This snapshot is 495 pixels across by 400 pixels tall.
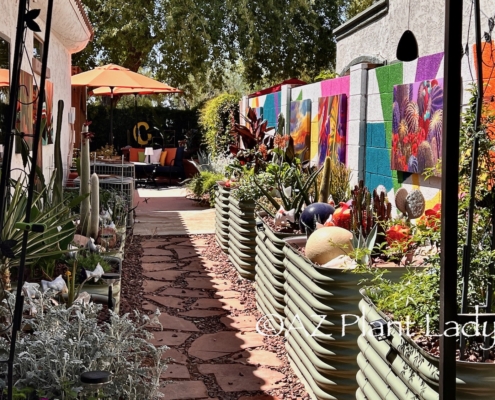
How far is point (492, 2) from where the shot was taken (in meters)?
7.76

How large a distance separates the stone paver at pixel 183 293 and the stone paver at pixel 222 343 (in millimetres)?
1353

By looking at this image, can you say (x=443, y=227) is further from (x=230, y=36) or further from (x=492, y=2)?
(x=230, y=36)

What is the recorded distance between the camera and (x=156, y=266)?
8.51 meters

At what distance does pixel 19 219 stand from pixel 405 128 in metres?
3.18

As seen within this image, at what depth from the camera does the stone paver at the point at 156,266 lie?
8.31m

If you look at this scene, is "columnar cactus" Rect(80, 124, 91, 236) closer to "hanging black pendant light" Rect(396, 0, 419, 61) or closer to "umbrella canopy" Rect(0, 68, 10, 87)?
"umbrella canopy" Rect(0, 68, 10, 87)

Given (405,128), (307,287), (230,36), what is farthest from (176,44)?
(307,287)

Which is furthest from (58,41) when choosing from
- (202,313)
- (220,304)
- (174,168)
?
(174,168)

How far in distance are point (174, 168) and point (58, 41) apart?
8426 millimetres

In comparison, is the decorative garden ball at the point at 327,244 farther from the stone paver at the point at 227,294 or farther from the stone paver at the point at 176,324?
the stone paver at the point at 227,294

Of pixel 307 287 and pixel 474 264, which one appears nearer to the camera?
pixel 474 264

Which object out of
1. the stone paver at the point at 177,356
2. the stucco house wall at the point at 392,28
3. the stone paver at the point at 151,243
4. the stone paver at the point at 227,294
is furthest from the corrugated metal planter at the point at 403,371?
the stone paver at the point at 151,243

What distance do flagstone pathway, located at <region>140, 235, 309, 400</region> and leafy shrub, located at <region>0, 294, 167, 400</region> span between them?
428 mm

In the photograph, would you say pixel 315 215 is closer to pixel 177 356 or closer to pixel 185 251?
pixel 177 356
